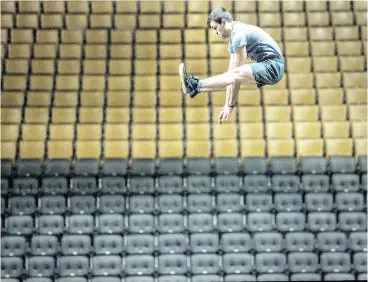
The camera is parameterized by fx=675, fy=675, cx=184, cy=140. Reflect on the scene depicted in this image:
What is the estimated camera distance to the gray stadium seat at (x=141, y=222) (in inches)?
124

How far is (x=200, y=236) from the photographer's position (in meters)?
3.11

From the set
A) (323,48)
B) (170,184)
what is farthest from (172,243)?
(323,48)

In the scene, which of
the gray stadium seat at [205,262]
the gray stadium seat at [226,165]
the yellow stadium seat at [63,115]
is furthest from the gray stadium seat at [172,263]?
the yellow stadium seat at [63,115]

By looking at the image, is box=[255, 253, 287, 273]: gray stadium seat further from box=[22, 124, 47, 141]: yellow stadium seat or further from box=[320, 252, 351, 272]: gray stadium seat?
box=[22, 124, 47, 141]: yellow stadium seat

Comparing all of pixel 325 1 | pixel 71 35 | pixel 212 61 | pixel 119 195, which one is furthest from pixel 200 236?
pixel 325 1

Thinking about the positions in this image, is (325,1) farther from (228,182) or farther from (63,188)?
(63,188)

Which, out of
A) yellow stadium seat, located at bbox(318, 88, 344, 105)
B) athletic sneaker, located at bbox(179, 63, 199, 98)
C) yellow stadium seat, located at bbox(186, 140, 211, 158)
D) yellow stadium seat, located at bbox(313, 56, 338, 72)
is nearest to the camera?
athletic sneaker, located at bbox(179, 63, 199, 98)

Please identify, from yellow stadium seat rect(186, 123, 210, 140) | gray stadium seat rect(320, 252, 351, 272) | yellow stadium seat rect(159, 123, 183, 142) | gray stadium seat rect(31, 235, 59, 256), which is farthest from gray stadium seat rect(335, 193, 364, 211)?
gray stadium seat rect(31, 235, 59, 256)

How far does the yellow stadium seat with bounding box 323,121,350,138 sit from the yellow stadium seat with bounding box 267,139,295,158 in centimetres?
20

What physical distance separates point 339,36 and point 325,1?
29 cm

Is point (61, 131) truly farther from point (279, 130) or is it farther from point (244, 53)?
point (244, 53)

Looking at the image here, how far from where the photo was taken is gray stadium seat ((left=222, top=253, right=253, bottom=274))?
3.04 meters

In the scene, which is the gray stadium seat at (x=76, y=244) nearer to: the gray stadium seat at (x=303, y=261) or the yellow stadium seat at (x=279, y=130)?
the gray stadium seat at (x=303, y=261)

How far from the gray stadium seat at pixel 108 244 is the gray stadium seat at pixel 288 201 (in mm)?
765
